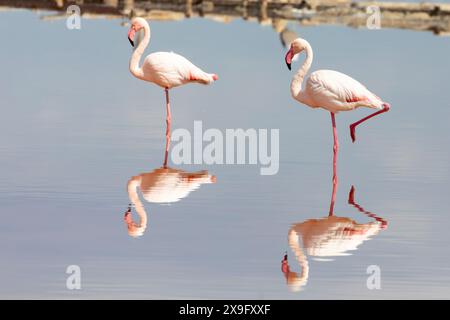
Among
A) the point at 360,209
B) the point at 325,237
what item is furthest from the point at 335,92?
the point at 325,237

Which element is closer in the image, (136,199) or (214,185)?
(136,199)

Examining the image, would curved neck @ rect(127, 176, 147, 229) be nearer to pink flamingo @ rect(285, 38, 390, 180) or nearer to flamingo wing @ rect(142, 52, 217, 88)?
pink flamingo @ rect(285, 38, 390, 180)

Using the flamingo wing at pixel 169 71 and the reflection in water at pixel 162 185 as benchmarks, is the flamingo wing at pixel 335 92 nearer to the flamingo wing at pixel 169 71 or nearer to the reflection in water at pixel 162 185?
the reflection in water at pixel 162 185

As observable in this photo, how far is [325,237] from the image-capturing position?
10438 millimetres

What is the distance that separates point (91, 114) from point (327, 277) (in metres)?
7.72

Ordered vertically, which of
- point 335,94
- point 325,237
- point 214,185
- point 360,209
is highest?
point 335,94

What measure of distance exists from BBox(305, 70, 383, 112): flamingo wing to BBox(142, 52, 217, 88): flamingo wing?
2566 millimetres

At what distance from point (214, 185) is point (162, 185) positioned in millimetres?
456

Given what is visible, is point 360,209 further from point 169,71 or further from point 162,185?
point 169,71

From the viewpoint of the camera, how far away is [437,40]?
27203mm

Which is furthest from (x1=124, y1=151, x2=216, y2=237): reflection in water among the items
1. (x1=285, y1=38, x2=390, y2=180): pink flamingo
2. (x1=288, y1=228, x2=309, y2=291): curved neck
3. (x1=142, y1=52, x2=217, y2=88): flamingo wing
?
(x1=142, y1=52, x2=217, y2=88): flamingo wing

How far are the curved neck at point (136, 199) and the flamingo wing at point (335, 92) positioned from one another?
88.7 inches
